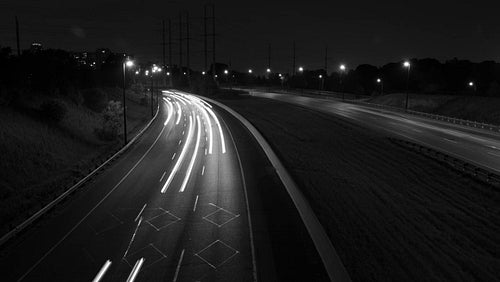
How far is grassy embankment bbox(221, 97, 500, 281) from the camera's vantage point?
1591cm

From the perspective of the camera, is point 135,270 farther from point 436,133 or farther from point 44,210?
point 436,133

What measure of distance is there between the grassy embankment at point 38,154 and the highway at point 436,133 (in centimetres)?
3072

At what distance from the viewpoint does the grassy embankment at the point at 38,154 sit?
78.5 ft

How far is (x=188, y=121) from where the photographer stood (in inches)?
2452

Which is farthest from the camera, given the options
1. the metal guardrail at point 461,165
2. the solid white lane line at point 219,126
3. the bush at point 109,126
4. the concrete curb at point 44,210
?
the bush at point 109,126

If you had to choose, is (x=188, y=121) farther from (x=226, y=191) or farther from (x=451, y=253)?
(x=451, y=253)

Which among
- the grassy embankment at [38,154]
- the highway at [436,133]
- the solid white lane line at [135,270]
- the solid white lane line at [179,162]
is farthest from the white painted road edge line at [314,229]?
the highway at [436,133]

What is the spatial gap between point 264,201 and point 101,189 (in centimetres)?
1050

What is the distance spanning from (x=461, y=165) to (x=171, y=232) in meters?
22.8

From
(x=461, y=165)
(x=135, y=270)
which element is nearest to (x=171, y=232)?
(x=135, y=270)

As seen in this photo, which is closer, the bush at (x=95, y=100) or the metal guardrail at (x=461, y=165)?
the metal guardrail at (x=461, y=165)

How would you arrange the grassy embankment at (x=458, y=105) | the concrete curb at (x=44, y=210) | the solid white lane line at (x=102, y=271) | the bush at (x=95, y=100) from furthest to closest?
1. the grassy embankment at (x=458, y=105)
2. the bush at (x=95, y=100)
3. the concrete curb at (x=44, y=210)
4. the solid white lane line at (x=102, y=271)

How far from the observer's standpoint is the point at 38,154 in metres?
32.0

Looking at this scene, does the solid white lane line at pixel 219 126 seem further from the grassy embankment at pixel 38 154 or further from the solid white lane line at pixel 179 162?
the grassy embankment at pixel 38 154
